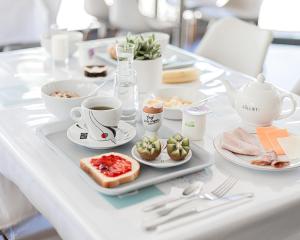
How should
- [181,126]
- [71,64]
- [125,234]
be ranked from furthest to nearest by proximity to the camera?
[71,64]
[181,126]
[125,234]

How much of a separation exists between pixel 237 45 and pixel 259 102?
0.85m

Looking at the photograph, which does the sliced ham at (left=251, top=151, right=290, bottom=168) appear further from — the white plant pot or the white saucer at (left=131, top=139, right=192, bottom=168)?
the white plant pot

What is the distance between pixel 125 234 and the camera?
0.77m

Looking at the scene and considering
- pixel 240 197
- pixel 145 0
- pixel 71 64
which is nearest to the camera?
pixel 240 197

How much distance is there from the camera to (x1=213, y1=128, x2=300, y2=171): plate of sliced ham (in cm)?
97

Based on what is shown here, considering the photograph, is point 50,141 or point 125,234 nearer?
point 125,234

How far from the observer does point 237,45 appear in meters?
1.93

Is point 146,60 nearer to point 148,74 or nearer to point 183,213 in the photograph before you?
point 148,74

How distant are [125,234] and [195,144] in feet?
1.07

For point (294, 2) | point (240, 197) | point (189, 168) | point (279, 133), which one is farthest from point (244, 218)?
point (294, 2)

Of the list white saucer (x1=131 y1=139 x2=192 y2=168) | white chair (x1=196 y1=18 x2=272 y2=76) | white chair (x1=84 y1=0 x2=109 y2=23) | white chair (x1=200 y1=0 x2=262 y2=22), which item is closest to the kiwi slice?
Answer: white saucer (x1=131 y1=139 x2=192 y2=168)

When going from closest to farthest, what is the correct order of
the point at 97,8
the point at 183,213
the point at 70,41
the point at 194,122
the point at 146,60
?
the point at 183,213
the point at 194,122
the point at 146,60
the point at 70,41
the point at 97,8

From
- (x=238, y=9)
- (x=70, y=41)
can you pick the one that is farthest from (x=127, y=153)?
(x=238, y=9)

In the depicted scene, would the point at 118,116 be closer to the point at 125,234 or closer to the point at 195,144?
the point at 195,144
